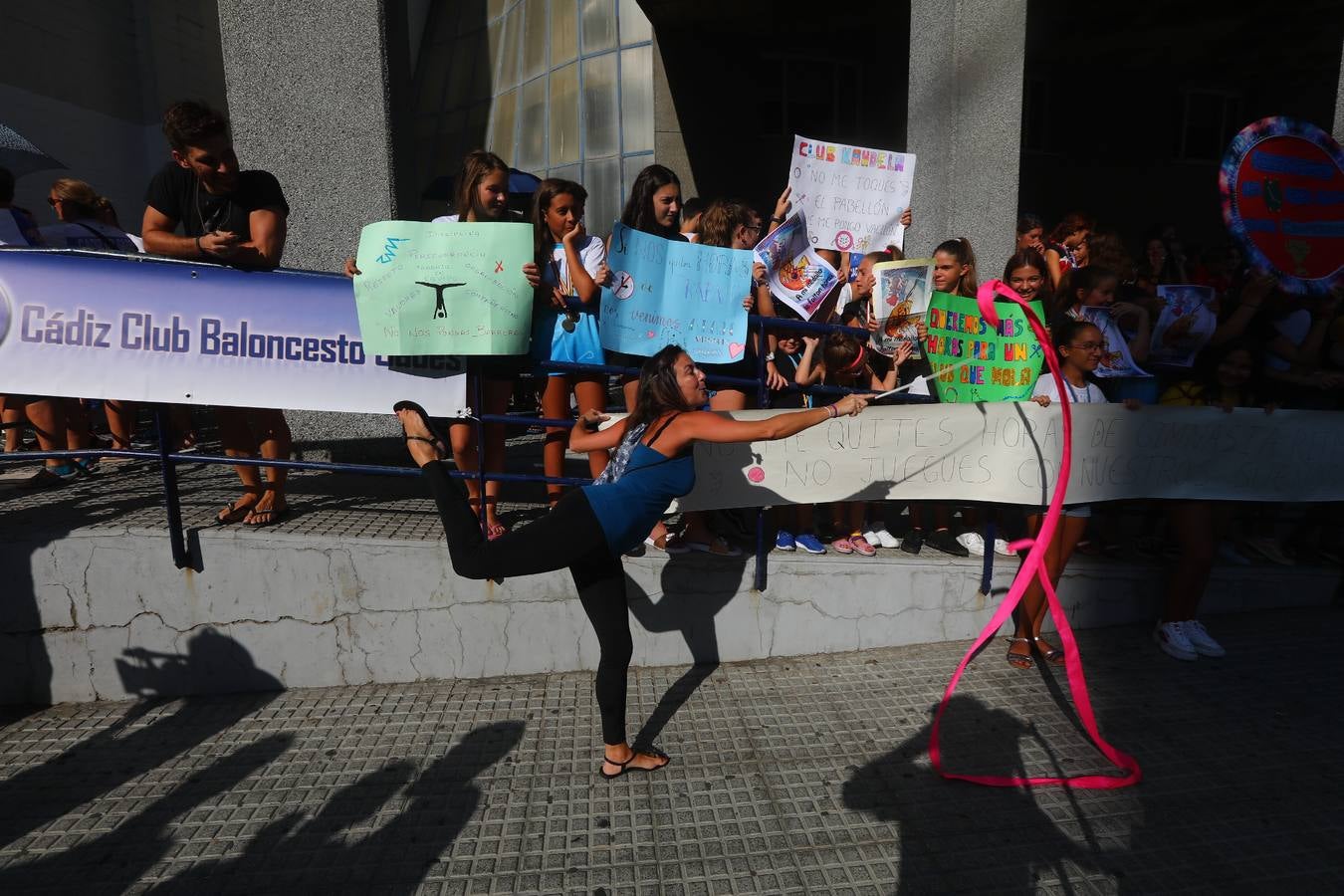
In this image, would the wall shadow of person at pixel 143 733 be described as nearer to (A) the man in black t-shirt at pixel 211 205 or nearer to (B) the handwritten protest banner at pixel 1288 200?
(A) the man in black t-shirt at pixel 211 205

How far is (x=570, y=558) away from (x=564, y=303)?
149 cm

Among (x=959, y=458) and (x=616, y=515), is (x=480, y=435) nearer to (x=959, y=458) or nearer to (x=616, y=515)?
(x=616, y=515)

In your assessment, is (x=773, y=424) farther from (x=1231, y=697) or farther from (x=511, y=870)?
(x=1231, y=697)

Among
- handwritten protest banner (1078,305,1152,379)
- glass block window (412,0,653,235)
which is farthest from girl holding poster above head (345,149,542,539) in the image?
glass block window (412,0,653,235)

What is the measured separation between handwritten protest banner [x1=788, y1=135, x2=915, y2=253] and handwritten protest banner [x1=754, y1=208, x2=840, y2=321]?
476 mm

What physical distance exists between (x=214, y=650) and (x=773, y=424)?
121 inches

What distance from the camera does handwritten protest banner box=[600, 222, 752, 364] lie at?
400 cm

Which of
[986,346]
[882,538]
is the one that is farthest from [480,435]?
[986,346]

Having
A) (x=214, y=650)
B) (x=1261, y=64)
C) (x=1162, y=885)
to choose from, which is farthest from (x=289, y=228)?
(x=1261, y=64)

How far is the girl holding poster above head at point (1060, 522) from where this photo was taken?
4.21 m

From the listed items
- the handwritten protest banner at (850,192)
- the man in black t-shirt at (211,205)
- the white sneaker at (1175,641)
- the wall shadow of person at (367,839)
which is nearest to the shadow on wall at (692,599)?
the wall shadow of person at (367,839)

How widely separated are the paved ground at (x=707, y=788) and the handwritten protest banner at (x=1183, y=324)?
67.5 inches

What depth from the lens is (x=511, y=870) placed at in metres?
2.77

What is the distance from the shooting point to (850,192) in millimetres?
5102
